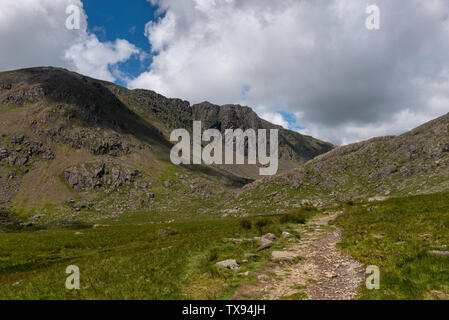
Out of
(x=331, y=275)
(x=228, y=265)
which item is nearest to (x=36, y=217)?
(x=228, y=265)

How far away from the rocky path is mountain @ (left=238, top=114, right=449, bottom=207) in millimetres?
77586

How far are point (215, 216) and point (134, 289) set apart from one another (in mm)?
104660

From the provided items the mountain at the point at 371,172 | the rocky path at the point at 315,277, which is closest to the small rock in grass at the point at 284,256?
the rocky path at the point at 315,277

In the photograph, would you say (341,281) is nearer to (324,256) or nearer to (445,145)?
(324,256)

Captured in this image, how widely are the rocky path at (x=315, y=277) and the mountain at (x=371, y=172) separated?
7759 cm

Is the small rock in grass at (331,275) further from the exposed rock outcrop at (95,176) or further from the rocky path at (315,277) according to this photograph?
the exposed rock outcrop at (95,176)

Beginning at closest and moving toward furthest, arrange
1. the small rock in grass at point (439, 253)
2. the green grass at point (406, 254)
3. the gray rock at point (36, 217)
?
the green grass at point (406, 254) < the small rock in grass at point (439, 253) < the gray rock at point (36, 217)

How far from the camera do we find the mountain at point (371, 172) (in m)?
90.8

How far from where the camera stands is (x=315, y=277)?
13.1 m

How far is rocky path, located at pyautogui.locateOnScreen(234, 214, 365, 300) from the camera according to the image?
1109 cm

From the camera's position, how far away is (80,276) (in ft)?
55.0

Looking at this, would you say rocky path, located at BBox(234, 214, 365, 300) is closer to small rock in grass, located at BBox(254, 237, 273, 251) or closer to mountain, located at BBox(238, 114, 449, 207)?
small rock in grass, located at BBox(254, 237, 273, 251)

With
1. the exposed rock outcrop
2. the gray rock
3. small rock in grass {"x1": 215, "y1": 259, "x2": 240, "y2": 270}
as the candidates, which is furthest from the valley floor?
the exposed rock outcrop
